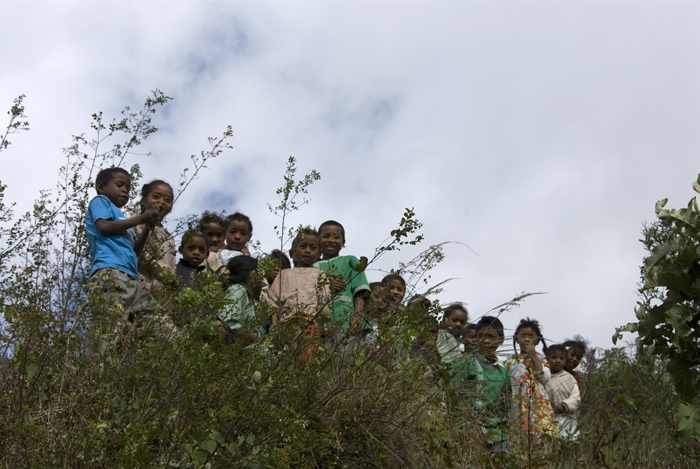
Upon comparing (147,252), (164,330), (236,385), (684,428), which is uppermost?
(147,252)

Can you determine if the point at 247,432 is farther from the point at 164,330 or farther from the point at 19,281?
the point at 19,281

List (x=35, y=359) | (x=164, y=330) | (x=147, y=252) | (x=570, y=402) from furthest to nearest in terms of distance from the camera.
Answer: (x=570, y=402) < (x=147, y=252) < (x=164, y=330) < (x=35, y=359)

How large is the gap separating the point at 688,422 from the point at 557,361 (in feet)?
11.8

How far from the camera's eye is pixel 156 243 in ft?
16.9

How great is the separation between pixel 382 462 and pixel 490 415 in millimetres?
1086

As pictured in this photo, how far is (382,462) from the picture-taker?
3848 mm

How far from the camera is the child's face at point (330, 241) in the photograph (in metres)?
6.42

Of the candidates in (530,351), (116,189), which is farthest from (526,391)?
(116,189)

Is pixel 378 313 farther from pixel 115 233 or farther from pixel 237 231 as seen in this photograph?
pixel 237 231

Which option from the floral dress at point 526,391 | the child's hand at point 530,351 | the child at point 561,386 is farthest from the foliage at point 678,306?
the child at point 561,386

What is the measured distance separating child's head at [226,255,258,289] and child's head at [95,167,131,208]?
837 mm

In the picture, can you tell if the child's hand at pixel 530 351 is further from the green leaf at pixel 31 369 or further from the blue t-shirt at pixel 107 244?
the green leaf at pixel 31 369

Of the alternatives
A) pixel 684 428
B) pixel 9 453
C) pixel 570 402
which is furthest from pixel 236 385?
pixel 570 402

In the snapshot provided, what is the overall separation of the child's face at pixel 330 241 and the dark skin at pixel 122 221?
1632 millimetres
